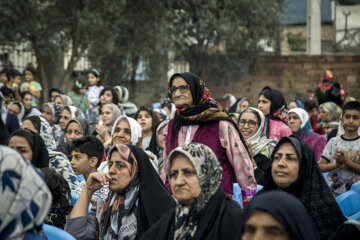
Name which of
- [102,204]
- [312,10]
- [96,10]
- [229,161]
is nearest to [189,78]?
[229,161]

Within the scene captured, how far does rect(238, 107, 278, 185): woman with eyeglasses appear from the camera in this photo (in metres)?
6.66

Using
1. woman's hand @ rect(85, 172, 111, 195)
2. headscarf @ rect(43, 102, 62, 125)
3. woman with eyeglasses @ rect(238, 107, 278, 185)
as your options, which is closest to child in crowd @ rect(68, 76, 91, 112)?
headscarf @ rect(43, 102, 62, 125)

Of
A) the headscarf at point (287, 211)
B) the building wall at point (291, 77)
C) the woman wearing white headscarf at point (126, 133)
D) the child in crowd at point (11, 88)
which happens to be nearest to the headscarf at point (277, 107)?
the woman wearing white headscarf at point (126, 133)

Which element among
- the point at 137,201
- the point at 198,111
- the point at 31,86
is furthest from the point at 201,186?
the point at 31,86

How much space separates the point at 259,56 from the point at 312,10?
2.26 meters

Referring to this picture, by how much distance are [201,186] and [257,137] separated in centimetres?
337

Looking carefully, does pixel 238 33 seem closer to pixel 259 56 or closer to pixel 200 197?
pixel 259 56

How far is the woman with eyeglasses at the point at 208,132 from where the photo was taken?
4848 millimetres

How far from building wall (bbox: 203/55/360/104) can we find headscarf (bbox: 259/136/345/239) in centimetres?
1367

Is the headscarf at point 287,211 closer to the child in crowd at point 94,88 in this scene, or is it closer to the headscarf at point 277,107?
the headscarf at point 277,107

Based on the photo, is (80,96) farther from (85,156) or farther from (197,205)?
(197,205)

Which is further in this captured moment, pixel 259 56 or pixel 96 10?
pixel 259 56

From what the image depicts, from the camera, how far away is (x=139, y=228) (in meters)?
4.07

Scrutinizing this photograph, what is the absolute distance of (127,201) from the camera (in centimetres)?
413
